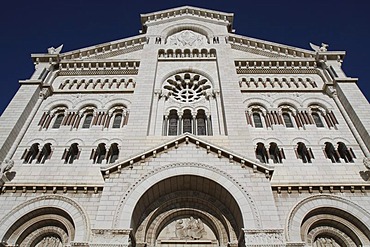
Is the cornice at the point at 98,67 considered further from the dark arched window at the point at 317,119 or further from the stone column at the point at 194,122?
the dark arched window at the point at 317,119

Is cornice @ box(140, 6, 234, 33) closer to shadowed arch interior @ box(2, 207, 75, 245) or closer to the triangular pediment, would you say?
the triangular pediment

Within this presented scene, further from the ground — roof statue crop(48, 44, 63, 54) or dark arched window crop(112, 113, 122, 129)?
roof statue crop(48, 44, 63, 54)

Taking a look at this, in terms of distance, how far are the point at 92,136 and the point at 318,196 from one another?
524 inches

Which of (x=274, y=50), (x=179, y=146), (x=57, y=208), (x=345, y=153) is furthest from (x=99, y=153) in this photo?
(x=274, y=50)

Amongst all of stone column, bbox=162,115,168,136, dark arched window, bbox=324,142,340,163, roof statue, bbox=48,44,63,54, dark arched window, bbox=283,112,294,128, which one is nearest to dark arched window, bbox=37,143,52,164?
stone column, bbox=162,115,168,136

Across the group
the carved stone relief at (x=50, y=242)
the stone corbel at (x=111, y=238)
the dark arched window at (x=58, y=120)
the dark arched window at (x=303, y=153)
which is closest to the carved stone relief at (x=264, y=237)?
the stone corbel at (x=111, y=238)

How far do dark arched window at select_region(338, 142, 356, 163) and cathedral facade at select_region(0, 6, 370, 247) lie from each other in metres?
0.08

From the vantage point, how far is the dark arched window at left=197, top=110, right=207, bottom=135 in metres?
19.2

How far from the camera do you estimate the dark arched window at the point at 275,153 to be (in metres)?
16.7

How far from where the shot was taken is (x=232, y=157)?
1395 cm

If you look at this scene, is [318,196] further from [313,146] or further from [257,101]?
[257,101]

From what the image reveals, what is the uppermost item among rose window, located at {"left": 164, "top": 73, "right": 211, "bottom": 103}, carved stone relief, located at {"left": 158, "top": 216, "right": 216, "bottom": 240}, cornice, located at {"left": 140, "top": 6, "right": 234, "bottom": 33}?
cornice, located at {"left": 140, "top": 6, "right": 234, "bottom": 33}

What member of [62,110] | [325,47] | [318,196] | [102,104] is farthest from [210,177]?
[325,47]

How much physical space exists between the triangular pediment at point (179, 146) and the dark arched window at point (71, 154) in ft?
14.3
